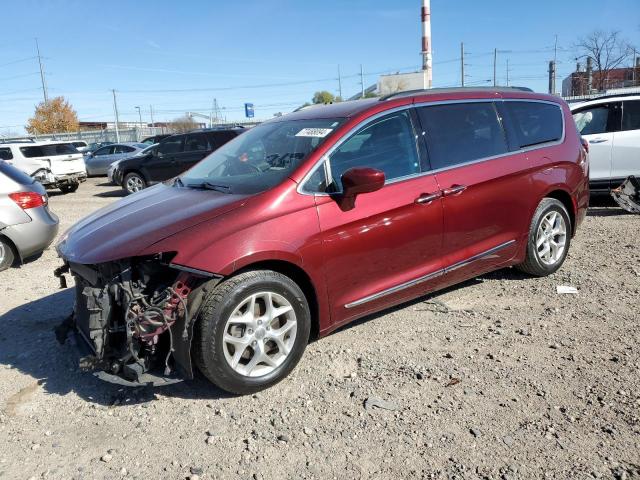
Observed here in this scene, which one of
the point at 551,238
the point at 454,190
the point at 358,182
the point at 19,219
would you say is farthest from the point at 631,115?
the point at 19,219

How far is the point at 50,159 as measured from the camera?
52.3 feet

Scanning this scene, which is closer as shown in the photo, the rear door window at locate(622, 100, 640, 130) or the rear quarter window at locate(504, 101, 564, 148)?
the rear quarter window at locate(504, 101, 564, 148)

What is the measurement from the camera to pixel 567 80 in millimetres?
60938

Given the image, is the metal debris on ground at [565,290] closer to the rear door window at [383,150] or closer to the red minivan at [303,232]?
the red minivan at [303,232]

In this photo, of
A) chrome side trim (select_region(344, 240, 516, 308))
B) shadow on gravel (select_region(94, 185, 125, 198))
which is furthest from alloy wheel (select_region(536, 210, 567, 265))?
shadow on gravel (select_region(94, 185, 125, 198))

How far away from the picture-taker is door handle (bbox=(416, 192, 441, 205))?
384 cm

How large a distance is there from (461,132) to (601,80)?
153ft

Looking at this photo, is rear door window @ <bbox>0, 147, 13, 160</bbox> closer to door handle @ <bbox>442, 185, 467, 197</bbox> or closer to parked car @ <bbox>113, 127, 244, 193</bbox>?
parked car @ <bbox>113, 127, 244, 193</bbox>

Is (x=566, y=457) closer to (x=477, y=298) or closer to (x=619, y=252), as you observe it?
(x=477, y=298)

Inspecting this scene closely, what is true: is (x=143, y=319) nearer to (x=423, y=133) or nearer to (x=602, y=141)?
(x=423, y=133)

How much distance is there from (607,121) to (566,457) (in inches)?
291

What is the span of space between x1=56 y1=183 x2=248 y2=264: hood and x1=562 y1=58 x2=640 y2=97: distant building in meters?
45.0

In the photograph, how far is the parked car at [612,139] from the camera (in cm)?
811

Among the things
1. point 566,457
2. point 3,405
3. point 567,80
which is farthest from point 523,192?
point 567,80
